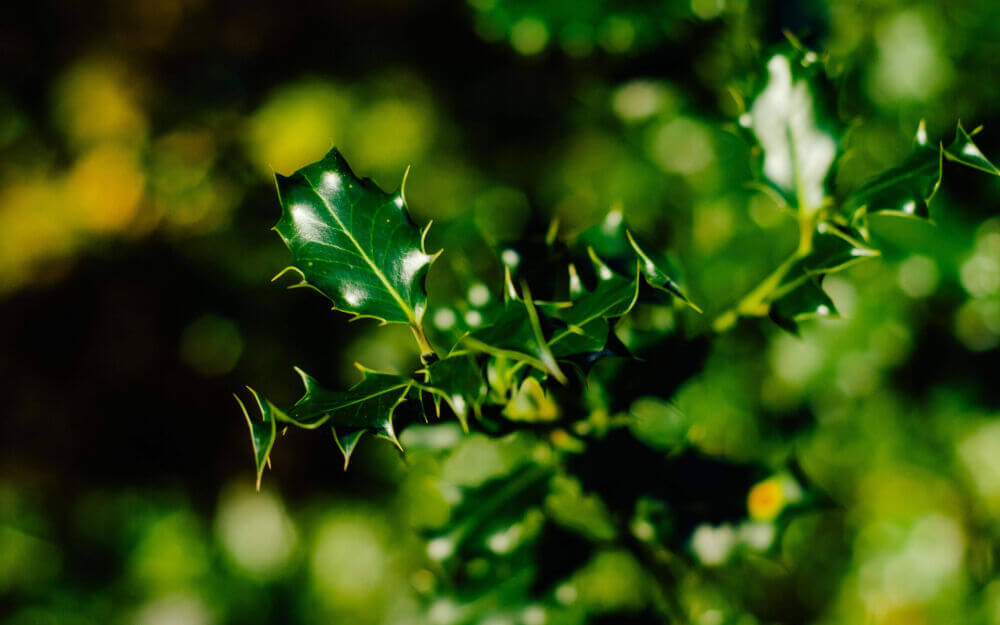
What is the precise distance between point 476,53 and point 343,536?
965 millimetres

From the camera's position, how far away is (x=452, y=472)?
3.48 feet

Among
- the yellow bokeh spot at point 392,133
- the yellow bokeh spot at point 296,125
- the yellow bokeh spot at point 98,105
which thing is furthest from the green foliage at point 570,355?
the yellow bokeh spot at point 98,105

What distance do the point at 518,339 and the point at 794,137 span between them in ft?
0.98

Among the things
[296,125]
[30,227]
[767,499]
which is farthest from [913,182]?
[30,227]

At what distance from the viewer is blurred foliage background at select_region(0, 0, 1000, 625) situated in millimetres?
904

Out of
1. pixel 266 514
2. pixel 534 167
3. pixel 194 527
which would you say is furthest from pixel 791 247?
pixel 194 527

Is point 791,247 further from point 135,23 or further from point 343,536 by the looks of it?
point 135,23

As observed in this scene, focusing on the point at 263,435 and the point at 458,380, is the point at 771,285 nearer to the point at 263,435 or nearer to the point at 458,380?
the point at 458,380

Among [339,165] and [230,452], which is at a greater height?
[339,165]

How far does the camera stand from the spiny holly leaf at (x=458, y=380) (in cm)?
37

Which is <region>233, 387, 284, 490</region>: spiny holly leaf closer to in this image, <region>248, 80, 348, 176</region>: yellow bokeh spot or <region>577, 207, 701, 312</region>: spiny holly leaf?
<region>577, 207, 701, 312</region>: spiny holly leaf

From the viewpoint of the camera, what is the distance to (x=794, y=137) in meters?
0.51

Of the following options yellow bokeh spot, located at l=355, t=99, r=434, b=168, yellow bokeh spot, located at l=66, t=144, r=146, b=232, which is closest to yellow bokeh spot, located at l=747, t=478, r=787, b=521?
yellow bokeh spot, located at l=355, t=99, r=434, b=168

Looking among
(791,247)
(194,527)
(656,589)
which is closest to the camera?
(656,589)
